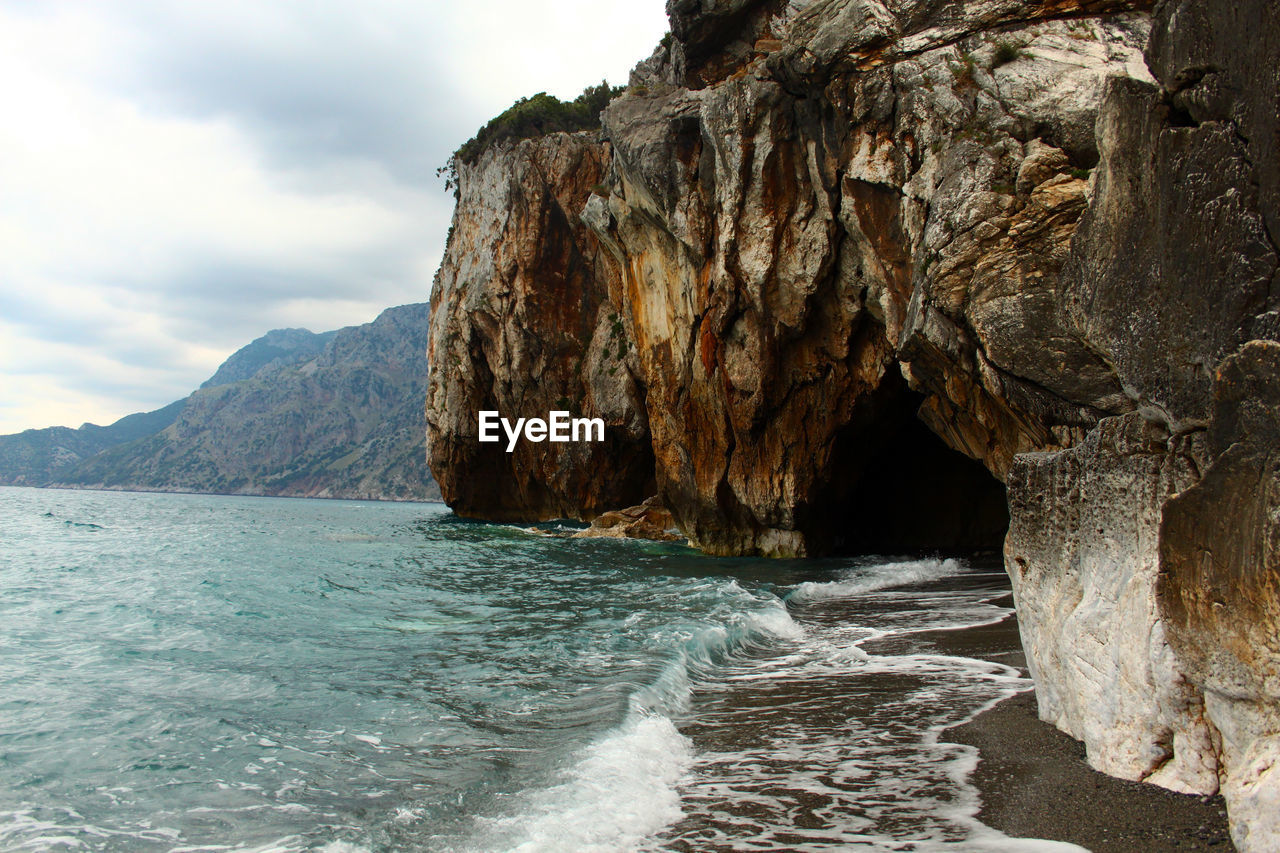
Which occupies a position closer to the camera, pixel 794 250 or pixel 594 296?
pixel 794 250

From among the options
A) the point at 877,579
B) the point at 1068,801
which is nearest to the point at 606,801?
the point at 1068,801

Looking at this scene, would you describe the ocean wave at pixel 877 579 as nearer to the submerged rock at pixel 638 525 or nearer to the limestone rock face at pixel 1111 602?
the limestone rock face at pixel 1111 602

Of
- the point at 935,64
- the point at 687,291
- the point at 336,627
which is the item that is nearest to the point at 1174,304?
the point at 935,64

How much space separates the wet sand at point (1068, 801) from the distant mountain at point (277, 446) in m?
143

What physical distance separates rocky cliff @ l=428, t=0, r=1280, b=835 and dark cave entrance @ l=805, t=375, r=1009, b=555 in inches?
4.9

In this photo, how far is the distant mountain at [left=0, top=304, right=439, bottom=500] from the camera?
Answer: 15625cm

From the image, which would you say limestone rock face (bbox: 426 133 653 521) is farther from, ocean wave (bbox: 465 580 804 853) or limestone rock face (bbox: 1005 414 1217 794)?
limestone rock face (bbox: 1005 414 1217 794)

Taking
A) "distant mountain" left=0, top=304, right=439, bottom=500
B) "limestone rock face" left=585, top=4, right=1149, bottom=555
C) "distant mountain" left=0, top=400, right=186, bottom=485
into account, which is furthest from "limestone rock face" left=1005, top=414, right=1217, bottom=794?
"distant mountain" left=0, top=400, right=186, bottom=485

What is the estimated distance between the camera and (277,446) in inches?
6658

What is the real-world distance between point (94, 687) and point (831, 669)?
26.7 ft

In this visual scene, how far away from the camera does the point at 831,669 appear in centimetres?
872

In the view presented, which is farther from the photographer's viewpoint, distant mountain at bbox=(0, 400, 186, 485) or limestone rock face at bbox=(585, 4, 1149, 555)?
distant mountain at bbox=(0, 400, 186, 485)

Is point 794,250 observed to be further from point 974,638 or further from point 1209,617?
point 1209,617

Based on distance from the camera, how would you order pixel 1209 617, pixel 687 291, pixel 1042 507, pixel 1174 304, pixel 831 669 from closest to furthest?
pixel 1209 617
pixel 1174 304
pixel 1042 507
pixel 831 669
pixel 687 291
